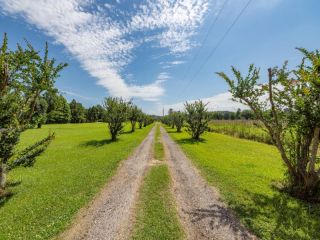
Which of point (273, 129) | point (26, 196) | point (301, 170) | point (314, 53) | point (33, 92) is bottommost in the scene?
point (26, 196)

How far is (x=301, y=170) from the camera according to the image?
820 centimetres

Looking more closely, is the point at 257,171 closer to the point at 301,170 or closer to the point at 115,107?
the point at 301,170

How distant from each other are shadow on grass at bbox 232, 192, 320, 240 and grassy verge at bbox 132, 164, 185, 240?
231 cm

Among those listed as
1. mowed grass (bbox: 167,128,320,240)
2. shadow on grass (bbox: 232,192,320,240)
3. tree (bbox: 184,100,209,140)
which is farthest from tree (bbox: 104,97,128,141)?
shadow on grass (bbox: 232,192,320,240)

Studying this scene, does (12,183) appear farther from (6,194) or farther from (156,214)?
(156,214)

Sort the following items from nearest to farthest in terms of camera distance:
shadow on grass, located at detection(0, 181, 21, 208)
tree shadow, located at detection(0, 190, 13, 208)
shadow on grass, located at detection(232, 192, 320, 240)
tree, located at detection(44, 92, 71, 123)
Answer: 1. shadow on grass, located at detection(232, 192, 320, 240)
2. tree shadow, located at detection(0, 190, 13, 208)
3. shadow on grass, located at detection(0, 181, 21, 208)
4. tree, located at detection(44, 92, 71, 123)

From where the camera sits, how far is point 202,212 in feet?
21.7

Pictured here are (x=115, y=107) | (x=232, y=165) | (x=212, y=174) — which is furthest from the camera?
(x=115, y=107)

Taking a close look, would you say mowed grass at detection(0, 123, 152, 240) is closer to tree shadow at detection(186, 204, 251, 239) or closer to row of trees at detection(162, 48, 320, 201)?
tree shadow at detection(186, 204, 251, 239)

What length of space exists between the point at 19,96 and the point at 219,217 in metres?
8.22

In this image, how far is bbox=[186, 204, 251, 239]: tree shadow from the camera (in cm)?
567

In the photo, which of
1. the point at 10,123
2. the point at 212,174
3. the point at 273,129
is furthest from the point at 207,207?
the point at 10,123

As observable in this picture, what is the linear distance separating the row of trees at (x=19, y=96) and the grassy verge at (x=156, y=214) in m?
4.86

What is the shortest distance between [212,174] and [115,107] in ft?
55.2
